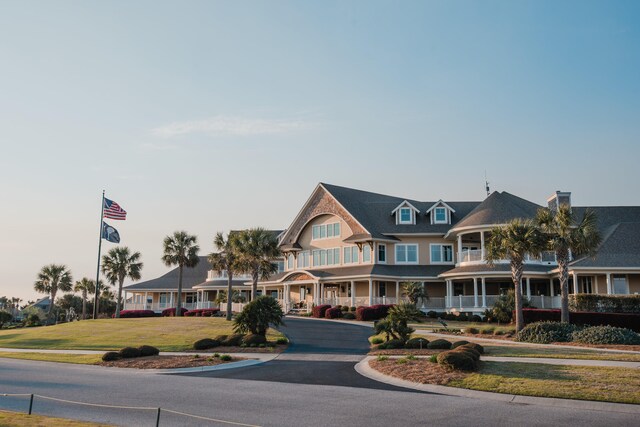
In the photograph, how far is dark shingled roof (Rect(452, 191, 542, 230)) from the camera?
1752 inches

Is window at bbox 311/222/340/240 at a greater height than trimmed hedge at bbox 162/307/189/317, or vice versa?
window at bbox 311/222/340/240

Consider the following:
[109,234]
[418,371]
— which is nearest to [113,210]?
[109,234]

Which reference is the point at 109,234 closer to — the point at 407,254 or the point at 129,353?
the point at 129,353

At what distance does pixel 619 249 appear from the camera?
4103cm

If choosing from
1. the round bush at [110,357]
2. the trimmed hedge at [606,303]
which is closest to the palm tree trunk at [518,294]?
the trimmed hedge at [606,303]

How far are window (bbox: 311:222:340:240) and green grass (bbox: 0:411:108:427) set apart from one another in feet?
138

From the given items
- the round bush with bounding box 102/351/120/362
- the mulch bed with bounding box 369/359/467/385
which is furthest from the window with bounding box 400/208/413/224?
the round bush with bounding box 102/351/120/362

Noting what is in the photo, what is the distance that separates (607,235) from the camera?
4347 cm

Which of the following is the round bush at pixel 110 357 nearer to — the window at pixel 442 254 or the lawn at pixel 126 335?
→ the lawn at pixel 126 335

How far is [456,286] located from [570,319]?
16.9 metres

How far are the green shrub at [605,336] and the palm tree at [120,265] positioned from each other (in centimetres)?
4701

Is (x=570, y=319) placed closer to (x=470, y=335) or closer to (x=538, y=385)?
(x=470, y=335)

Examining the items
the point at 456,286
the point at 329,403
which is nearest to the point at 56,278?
the point at 456,286

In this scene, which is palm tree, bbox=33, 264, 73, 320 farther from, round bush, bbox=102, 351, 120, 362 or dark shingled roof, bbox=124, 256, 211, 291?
Answer: round bush, bbox=102, 351, 120, 362
